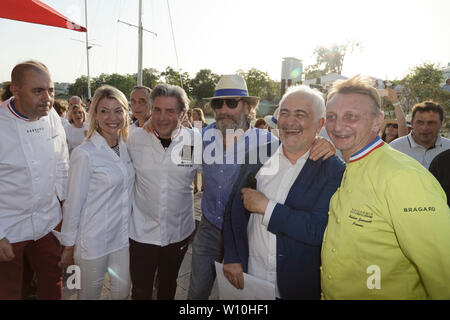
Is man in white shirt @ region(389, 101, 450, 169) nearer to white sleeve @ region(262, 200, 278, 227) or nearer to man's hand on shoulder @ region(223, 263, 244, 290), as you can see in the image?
white sleeve @ region(262, 200, 278, 227)

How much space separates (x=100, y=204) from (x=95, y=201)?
0.16 feet

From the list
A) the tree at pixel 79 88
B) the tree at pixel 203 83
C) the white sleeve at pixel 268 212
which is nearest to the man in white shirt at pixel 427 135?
the white sleeve at pixel 268 212

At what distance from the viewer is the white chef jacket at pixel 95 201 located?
223 centimetres

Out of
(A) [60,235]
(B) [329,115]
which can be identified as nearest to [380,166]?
(B) [329,115]

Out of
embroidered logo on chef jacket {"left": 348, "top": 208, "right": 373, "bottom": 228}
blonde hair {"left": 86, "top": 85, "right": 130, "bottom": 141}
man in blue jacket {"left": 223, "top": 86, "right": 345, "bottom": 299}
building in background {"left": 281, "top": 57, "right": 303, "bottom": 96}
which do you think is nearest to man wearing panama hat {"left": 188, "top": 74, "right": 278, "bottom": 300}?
man in blue jacket {"left": 223, "top": 86, "right": 345, "bottom": 299}

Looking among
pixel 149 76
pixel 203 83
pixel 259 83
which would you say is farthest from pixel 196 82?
pixel 259 83

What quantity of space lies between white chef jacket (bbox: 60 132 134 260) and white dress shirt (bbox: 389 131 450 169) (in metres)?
4.45

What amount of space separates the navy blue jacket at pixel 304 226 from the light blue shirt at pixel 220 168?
91 cm

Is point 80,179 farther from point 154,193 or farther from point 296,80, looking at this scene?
point 296,80

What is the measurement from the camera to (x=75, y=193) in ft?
7.25

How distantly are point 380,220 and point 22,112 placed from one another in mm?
2982

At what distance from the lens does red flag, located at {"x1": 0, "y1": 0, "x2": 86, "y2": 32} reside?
3.09m

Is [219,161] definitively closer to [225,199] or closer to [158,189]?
[225,199]

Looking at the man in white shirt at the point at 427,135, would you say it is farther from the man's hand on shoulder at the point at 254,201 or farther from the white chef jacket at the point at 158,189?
the white chef jacket at the point at 158,189
